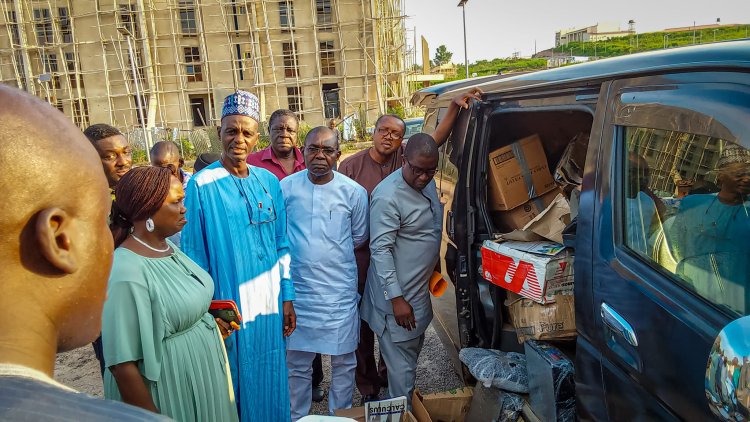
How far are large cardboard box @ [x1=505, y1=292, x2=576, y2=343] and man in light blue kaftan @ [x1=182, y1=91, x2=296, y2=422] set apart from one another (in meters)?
1.34

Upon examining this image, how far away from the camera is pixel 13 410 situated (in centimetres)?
58

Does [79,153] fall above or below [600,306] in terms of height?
above

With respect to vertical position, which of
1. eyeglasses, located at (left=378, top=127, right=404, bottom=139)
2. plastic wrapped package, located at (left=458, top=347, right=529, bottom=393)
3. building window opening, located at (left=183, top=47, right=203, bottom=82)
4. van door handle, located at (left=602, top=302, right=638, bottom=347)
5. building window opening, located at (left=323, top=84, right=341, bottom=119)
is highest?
building window opening, located at (left=183, top=47, right=203, bottom=82)

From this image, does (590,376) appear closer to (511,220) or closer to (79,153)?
(511,220)

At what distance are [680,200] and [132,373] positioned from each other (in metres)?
1.95

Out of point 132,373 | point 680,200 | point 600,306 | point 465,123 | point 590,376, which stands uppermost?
point 465,123

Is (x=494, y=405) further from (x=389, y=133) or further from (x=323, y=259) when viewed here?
(x=389, y=133)

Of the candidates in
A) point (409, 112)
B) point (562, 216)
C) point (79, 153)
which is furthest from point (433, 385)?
point (409, 112)

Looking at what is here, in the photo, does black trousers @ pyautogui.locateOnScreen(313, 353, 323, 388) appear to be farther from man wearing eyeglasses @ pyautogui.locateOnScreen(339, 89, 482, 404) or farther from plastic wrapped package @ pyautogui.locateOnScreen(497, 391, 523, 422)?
plastic wrapped package @ pyautogui.locateOnScreen(497, 391, 523, 422)

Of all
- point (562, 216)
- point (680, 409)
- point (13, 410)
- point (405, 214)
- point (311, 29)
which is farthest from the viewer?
point (311, 29)

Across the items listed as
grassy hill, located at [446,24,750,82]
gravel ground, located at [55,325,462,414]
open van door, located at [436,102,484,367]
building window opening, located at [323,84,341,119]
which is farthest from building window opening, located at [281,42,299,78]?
open van door, located at [436,102,484,367]

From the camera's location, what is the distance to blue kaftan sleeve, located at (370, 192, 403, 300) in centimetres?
292

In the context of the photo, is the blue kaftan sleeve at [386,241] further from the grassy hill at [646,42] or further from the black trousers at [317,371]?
the grassy hill at [646,42]

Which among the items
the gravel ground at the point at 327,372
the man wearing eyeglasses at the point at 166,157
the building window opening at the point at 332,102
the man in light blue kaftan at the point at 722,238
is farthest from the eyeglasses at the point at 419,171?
the building window opening at the point at 332,102
